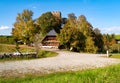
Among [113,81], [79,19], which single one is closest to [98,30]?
[79,19]

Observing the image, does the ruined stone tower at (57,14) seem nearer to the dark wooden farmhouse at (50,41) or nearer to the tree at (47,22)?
the tree at (47,22)

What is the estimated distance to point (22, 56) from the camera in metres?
48.2

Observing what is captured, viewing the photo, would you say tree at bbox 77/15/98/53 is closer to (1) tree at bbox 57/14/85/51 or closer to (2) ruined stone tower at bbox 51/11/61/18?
(1) tree at bbox 57/14/85/51

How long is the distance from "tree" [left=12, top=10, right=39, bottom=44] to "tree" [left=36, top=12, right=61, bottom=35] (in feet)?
71.0

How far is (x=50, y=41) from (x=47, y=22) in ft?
47.3

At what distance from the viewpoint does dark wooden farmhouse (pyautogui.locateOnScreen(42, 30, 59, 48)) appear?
8569cm

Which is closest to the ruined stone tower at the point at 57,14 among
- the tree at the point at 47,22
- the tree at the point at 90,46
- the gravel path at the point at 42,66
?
the tree at the point at 47,22

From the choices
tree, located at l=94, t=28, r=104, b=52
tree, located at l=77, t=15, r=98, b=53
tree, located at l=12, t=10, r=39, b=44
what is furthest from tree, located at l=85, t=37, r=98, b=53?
tree, located at l=12, t=10, r=39, b=44

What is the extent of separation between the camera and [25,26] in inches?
2864

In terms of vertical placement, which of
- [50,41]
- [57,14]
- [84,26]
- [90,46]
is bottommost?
[90,46]

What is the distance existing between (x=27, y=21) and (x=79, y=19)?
1506cm

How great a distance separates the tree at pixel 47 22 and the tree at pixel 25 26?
21.6 m

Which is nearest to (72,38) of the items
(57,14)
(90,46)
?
(90,46)

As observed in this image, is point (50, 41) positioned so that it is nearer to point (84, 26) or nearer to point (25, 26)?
point (84, 26)
